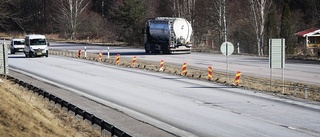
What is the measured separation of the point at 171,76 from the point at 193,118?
53.7 ft

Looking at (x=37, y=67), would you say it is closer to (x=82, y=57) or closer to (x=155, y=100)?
(x=82, y=57)

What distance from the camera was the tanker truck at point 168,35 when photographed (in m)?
55.3

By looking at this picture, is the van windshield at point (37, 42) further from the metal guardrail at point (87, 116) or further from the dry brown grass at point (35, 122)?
the dry brown grass at point (35, 122)

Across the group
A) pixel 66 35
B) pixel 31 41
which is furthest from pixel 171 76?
pixel 66 35

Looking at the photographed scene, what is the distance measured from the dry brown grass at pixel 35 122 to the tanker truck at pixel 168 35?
34.5 meters

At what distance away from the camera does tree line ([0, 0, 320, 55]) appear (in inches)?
2282

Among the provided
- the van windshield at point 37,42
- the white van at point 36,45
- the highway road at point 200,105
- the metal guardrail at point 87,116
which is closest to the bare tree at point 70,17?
the white van at point 36,45

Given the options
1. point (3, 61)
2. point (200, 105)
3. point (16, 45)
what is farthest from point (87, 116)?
point (16, 45)

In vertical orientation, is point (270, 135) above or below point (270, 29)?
below

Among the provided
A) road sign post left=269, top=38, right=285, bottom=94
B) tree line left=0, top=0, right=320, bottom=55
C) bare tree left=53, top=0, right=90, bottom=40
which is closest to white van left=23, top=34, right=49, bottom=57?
tree line left=0, top=0, right=320, bottom=55

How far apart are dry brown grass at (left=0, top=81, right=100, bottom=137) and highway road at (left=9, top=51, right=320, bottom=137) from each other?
7.99ft

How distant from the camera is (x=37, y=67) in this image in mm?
43375

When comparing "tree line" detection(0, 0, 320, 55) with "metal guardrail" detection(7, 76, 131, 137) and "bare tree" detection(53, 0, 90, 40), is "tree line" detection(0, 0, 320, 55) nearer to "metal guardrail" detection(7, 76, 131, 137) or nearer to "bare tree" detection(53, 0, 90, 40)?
"bare tree" detection(53, 0, 90, 40)

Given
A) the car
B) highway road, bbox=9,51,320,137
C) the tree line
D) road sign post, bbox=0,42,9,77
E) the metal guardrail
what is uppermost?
the tree line
